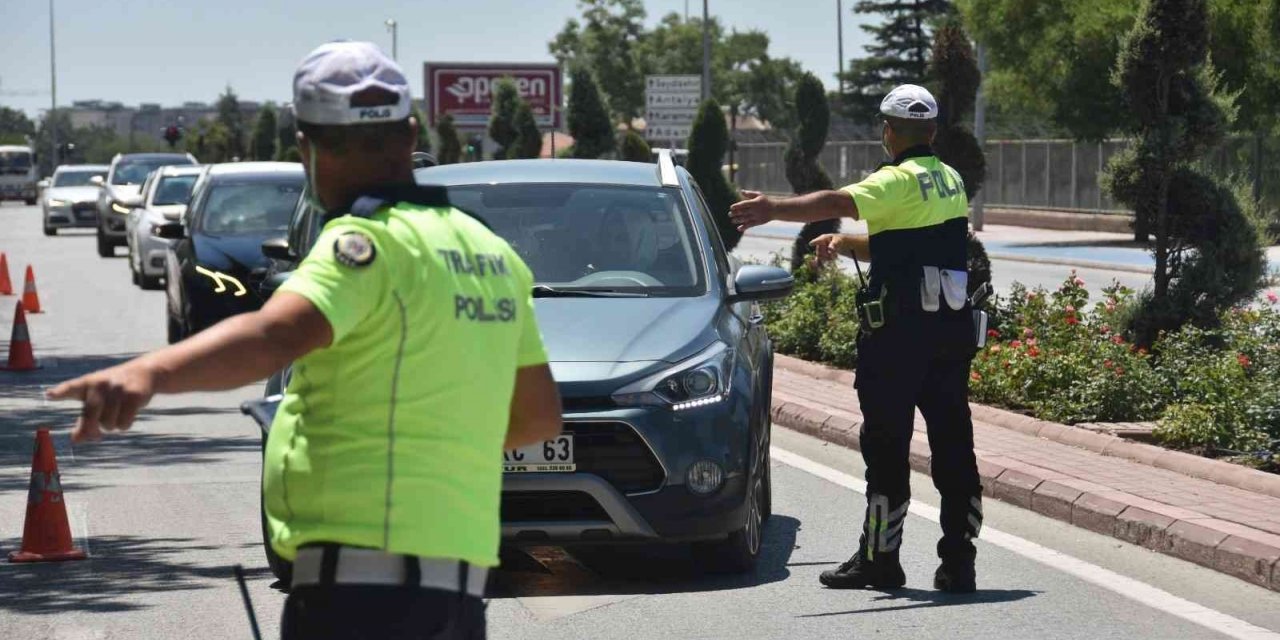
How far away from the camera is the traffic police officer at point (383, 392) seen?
310 centimetres

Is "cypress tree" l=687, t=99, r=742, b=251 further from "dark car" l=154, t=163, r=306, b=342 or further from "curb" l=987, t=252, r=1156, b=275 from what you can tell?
"dark car" l=154, t=163, r=306, b=342

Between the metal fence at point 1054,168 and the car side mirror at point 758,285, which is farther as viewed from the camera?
the metal fence at point 1054,168

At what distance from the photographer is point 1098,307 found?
527 inches

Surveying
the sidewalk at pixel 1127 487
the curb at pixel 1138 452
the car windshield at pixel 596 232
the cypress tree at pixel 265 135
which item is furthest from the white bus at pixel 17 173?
the car windshield at pixel 596 232

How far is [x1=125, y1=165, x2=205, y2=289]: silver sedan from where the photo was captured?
26683 mm

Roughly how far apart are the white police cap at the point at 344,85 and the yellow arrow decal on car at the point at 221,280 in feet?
49.5

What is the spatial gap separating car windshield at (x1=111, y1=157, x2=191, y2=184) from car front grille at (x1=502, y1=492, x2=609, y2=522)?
107 feet

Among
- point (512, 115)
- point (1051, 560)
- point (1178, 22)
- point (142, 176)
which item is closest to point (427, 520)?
point (1051, 560)

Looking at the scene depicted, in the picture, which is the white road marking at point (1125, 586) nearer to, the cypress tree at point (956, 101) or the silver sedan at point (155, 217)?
the cypress tree at point (956, 101)

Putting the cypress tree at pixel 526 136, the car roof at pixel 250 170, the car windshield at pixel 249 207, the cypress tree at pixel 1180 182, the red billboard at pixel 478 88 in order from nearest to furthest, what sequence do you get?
the cypress tree at pixel 1180 182
the car windshield at pixel 249 207
the car roof at pixel 250 170
the cypress tree at pixel 526 136
the red billboard at pixel 478 88

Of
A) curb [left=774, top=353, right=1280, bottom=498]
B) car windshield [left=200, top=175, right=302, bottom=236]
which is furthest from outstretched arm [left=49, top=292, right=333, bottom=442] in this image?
car windshield [left=200, top=175, right=302, bottom=236]

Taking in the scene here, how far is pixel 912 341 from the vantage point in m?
7.16

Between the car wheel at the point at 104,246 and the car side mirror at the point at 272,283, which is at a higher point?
the car side mirror at the point at 272,283

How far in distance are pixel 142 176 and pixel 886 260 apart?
33.9m
